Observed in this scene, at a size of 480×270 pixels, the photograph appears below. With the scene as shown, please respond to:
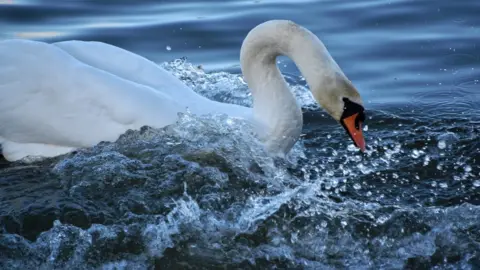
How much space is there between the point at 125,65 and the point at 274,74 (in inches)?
40.3

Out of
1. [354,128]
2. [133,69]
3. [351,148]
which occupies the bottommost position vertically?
[351,148]

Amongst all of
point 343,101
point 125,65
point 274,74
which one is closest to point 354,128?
point 343,101

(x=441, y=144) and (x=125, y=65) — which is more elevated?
(x=125, y=65)

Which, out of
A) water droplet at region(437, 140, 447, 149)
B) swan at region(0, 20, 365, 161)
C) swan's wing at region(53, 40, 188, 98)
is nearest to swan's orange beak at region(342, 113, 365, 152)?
swan at region(0, 20, 365, 161)

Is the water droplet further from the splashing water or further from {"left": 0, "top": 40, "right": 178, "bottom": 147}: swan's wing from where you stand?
{"left": 0, "top": 40, "right": 178, "bottom": 147}: swan's wing

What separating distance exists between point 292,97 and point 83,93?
1.33 meters

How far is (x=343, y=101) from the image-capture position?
582cm

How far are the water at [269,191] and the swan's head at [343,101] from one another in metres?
0.46

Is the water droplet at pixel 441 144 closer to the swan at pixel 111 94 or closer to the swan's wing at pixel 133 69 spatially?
the swan at pixel 111 94

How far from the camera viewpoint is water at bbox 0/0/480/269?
5320 millimetres

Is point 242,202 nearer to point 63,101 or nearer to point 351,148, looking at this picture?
point 351,148

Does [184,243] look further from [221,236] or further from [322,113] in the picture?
[322,113]

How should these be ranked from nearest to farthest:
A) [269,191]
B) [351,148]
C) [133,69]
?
[269,191]
[133,69]
[351,148]

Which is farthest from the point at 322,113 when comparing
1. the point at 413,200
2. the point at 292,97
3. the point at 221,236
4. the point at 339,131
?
the point at 221,236
